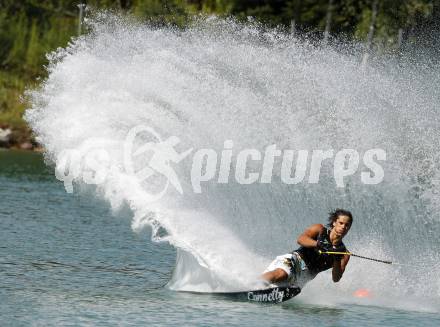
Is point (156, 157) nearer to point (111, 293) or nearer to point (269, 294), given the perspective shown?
point (111, 293)

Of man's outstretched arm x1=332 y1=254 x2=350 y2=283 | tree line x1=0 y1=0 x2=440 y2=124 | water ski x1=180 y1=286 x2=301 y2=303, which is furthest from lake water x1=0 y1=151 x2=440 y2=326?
tree line x1=0 y1=0 x2=440 y2=124

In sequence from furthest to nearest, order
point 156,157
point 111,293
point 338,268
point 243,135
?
1. point 243,135
2. point 156,157
3. point 111,293
4. point 338,268

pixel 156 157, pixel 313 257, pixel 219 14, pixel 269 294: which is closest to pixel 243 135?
pixel 156 157

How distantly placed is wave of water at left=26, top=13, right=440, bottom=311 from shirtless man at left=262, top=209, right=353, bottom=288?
0.45 meters

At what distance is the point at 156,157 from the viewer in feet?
55.5

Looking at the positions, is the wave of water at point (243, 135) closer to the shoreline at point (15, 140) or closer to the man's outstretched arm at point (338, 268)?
the man's outstretched arm at point (338, 268)

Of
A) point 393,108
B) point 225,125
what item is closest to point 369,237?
point 225,125

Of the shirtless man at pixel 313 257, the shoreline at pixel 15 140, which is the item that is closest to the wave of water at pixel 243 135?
the shirtless man at pixel 313 257

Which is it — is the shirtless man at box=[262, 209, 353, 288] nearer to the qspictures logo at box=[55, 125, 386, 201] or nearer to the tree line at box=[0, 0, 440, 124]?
the qspictures logo at box=[55, 125, 386, 201]

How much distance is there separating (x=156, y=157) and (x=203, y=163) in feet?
7.84

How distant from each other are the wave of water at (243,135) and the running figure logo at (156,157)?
0.09m

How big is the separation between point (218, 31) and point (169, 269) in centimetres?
636

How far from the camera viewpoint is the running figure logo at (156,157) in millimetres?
16406

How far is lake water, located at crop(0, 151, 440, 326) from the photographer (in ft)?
45.8
